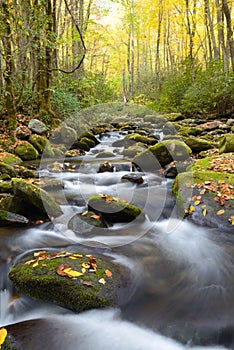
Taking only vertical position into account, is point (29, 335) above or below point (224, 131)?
below

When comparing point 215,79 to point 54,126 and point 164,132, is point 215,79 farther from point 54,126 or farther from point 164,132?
point 54,126

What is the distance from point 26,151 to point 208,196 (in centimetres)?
641

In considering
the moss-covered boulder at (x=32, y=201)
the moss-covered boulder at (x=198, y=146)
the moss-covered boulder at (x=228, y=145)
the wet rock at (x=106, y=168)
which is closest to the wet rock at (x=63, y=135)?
the wet rock at (x=106, y=168)

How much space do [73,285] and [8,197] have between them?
2.68 m

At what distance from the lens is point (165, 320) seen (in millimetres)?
2834

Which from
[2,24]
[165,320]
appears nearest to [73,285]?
[165,320]

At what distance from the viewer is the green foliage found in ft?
46.8

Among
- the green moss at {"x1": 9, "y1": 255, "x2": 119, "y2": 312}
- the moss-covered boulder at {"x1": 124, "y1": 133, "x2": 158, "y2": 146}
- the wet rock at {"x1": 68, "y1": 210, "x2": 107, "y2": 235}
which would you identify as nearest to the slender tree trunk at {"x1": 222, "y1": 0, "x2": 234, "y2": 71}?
the moss-covered boulder at {"x1": 124, "y1": 133, "x2": 158, "y2": 146}

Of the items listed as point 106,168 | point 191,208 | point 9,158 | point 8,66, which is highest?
point 8,66

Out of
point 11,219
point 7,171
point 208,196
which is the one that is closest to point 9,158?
point 7,171

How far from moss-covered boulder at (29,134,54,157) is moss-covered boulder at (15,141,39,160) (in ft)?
1.13

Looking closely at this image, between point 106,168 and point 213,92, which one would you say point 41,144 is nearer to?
point 106,168

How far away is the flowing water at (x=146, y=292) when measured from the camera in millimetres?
2598

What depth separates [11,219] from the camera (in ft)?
15.3
